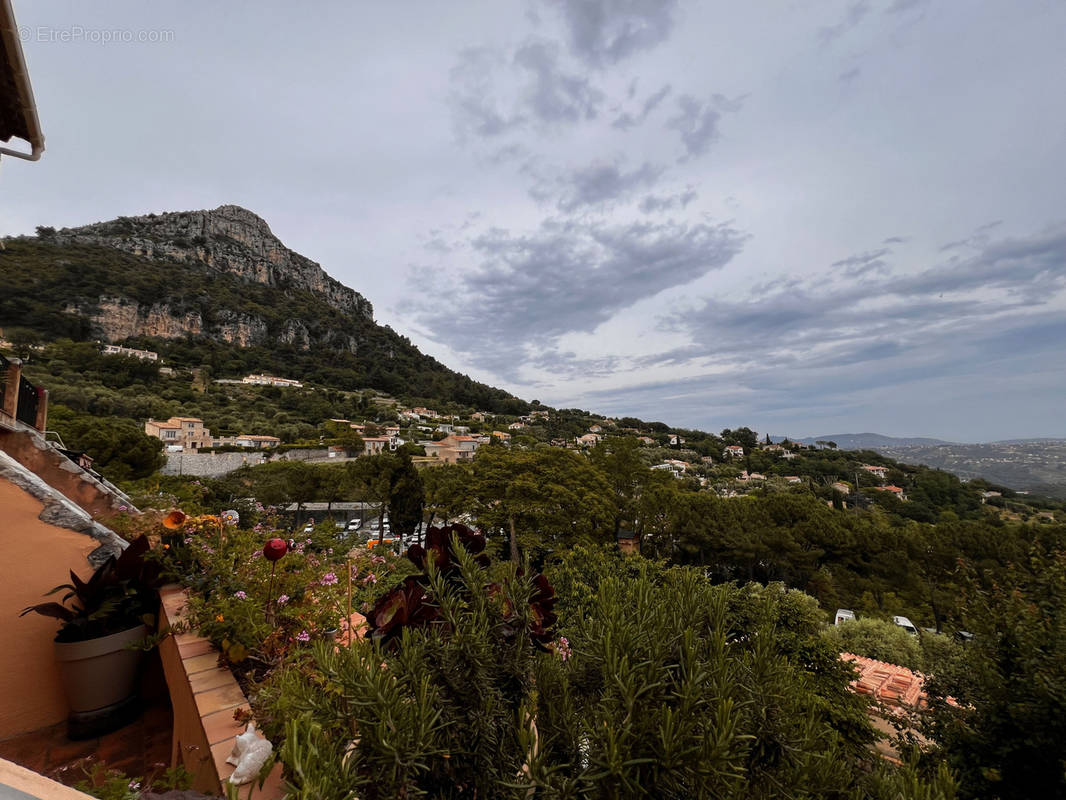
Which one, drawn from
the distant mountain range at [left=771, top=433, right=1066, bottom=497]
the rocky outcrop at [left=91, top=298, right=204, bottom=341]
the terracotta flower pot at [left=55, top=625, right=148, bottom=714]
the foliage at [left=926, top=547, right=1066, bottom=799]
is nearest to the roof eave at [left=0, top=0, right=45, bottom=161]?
the terracotta flower pot at [left=55, top=625, right=148, bottom=714]

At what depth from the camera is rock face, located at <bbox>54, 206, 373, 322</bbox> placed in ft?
229

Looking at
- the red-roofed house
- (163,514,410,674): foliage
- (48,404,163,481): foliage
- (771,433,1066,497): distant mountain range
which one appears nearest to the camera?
(163,514,410,674): foliage

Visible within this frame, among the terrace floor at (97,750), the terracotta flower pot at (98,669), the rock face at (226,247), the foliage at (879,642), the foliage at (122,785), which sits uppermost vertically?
the rock face at (226,247)

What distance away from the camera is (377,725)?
2.33 feet

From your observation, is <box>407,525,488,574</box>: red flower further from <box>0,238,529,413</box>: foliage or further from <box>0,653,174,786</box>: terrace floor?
<box>0,238,529,413</box>: foliage

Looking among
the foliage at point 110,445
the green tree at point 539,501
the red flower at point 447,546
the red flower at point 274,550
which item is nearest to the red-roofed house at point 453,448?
the green tree at point 539,501

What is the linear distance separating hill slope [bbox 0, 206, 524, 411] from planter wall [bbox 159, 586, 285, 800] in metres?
66.3

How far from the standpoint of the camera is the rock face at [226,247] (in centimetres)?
6988

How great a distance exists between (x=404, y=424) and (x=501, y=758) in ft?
180

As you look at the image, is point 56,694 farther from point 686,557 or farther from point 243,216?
point 243,216

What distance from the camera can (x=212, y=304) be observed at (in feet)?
215

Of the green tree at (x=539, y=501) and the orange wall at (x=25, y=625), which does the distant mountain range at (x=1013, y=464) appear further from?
the orange wall at (x=25, y=625)

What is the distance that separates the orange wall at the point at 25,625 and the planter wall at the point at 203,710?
751 millimetres

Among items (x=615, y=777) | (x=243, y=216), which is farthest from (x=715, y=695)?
(x=243, y=216)
